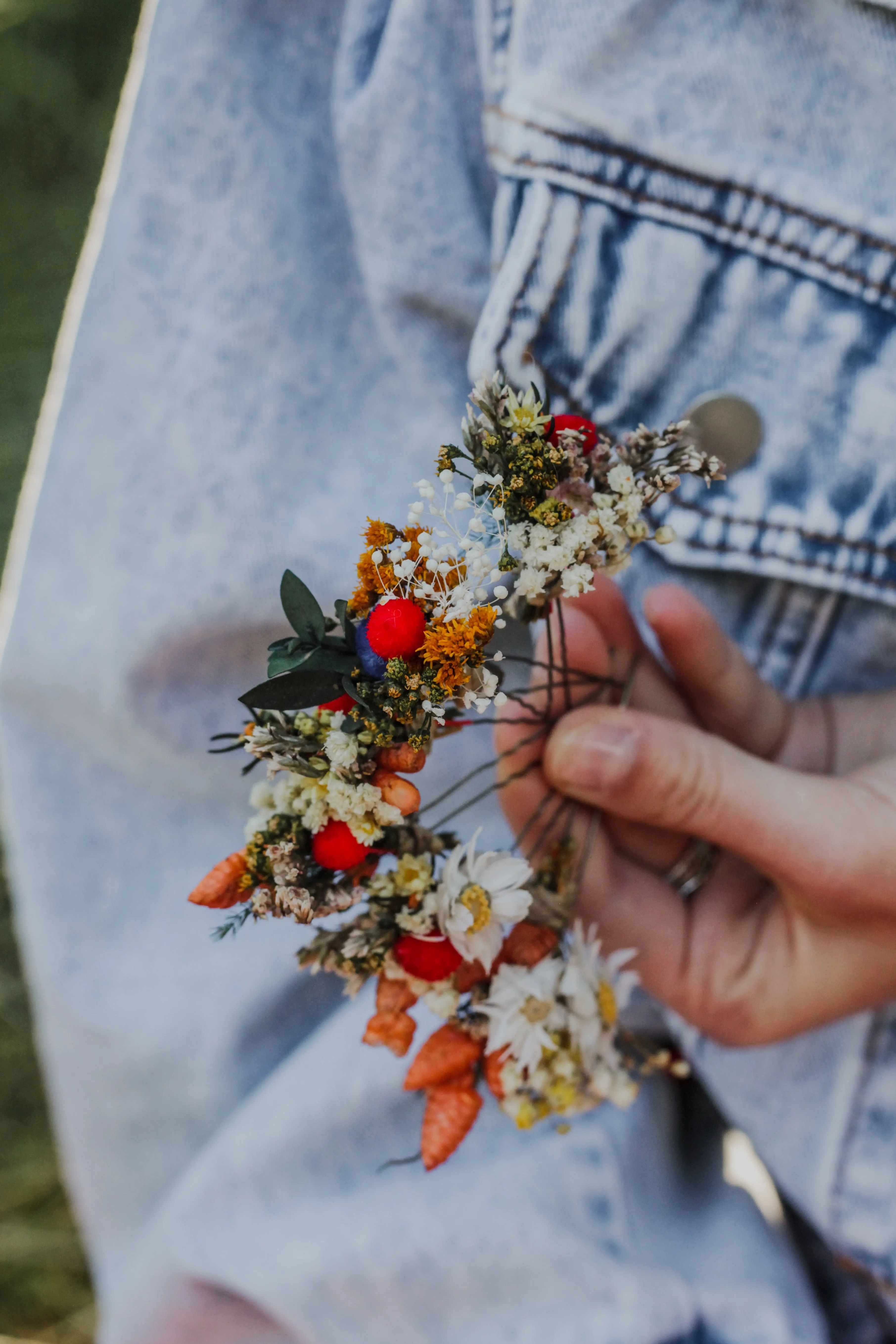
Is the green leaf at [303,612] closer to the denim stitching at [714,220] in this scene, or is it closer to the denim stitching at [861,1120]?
the denim stitching at [714,220]

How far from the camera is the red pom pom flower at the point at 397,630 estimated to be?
28 cm

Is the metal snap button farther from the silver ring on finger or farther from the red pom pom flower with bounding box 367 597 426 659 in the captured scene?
the red pom pom flower with bounding box 367 597 426 659

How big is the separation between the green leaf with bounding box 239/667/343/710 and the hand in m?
0.21

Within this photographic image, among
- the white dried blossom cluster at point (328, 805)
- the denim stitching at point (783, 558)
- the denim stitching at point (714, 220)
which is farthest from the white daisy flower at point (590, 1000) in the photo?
the denim stitching at point (714, 220)

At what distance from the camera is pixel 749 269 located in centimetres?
56

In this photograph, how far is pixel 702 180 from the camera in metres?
0.54

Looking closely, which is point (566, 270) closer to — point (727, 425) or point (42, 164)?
point (727, 425)

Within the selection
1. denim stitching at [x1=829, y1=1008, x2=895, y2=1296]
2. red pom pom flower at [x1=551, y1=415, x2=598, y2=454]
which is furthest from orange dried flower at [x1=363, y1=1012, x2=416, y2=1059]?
denim stitching at [x1=829, y1=1008, x2=895, y2=1296]

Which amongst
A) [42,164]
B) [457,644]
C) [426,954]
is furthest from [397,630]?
[42,164]

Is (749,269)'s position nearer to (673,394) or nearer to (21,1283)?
(673,394)

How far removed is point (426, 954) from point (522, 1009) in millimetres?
61

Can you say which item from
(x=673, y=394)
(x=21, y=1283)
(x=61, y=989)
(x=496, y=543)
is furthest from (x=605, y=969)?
(x=21, y=1283)

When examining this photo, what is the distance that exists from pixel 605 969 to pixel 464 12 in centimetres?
56

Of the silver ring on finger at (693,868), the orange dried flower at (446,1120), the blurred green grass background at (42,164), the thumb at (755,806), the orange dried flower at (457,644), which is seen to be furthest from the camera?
the blurred green grass background at (42,164)
